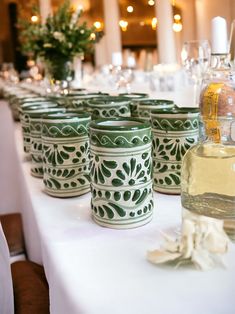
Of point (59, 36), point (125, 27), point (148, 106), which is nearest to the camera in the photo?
point (148, 106)

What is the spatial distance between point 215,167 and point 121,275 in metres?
0.17

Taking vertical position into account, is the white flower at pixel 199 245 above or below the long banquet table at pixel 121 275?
above

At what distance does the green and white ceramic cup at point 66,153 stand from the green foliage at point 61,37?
1.40m

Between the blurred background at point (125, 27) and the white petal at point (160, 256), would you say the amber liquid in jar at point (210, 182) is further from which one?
the blurred background at point (125, 27)

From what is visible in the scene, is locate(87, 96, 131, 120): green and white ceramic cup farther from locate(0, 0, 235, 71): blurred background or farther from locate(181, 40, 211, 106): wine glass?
locate(0, 0, 235, 71): blurred background

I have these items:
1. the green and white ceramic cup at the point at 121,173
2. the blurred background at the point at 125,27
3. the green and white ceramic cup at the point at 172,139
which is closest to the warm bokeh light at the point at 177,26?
the blurred background at the point at 125,27

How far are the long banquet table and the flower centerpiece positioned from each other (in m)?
1.53

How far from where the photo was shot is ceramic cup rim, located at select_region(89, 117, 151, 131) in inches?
19.0

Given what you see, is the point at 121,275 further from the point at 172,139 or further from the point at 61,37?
the point at 61,37

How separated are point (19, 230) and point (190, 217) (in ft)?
2.88

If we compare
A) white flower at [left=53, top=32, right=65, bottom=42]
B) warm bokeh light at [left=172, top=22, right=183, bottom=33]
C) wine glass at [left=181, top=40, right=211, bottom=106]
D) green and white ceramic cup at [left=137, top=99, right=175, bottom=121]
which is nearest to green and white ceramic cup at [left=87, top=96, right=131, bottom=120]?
green and white ceramic cup at [left=137, top=99, right=175, bottom=121]

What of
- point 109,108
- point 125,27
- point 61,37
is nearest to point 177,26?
point 61,37

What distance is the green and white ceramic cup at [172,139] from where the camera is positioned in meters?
0.58

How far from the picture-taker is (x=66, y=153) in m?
0.61
